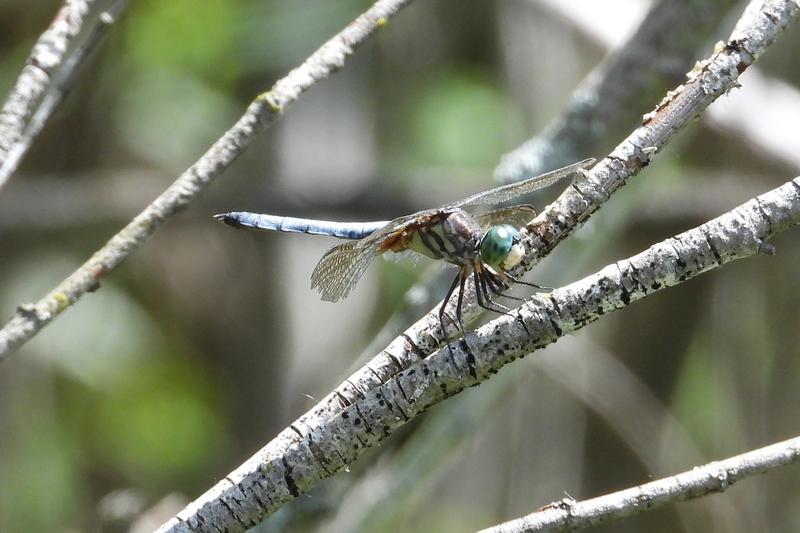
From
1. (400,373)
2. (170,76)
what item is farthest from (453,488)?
(400,373)

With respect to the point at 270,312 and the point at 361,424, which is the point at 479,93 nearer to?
the point at 270,312

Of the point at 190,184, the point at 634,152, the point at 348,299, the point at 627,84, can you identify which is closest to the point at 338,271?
the point at 190,184

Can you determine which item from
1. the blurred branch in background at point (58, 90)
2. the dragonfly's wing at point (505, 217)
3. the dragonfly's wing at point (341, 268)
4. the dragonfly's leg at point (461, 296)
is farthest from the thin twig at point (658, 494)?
the blurred branch in background at point (58, 90)

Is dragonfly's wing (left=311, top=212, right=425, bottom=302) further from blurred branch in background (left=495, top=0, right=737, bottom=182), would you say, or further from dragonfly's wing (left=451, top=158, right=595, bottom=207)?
blurred branch in background (left=495, top=0, right=737, bottom=182)

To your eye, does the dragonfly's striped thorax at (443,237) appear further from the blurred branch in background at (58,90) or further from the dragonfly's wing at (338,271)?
the blurred branch in background at (58,90)

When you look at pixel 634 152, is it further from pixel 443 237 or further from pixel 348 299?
pixel 348 299

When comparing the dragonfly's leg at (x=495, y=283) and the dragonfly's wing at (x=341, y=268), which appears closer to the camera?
the dragonfly's leg at (x=495, y=283)

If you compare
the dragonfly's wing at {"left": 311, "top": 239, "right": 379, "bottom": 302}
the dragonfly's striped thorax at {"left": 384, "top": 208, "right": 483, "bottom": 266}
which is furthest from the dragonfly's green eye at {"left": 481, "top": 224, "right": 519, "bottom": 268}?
the dragonfly's wing at {"left": 311, "top": 239, "right": 379, "bottom": 302}
